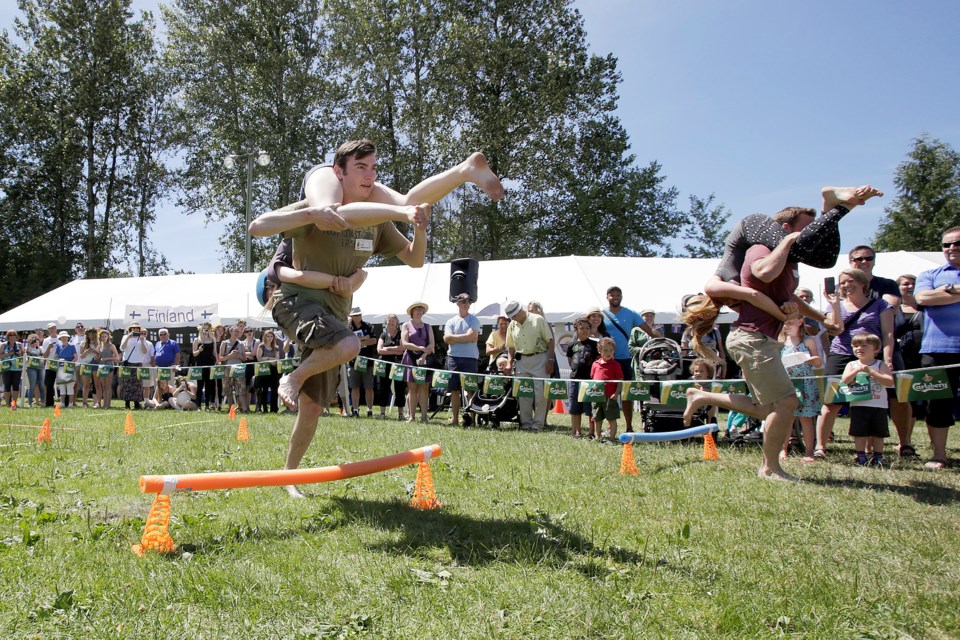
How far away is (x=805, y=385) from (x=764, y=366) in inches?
103

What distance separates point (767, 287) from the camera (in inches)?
201

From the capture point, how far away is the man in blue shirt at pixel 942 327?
20.4ft

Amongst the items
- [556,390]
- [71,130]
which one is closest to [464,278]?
[556,390]

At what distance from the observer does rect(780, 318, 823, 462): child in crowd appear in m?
7.21

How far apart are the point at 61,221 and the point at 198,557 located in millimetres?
42668

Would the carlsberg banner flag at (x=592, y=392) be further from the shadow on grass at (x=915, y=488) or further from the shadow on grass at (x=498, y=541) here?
the shadow on grass at (x=498, y=541)

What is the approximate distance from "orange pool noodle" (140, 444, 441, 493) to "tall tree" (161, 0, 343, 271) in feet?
102

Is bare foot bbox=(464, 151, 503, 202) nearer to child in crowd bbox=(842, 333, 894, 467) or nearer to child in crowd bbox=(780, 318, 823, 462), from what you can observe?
child in crowd bbox=(780, 318, 823, 462)

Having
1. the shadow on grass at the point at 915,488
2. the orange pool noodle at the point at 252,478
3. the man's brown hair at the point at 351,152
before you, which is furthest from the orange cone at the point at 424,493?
the shadow on grass at the point at 915,488

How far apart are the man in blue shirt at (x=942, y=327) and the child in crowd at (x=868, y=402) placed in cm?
41

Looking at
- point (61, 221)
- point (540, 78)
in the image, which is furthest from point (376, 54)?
point (61, 221)

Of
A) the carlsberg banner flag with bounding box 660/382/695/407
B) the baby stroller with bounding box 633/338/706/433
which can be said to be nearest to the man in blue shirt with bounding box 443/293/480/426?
the baby stroller with bounding box 633/338/706/433

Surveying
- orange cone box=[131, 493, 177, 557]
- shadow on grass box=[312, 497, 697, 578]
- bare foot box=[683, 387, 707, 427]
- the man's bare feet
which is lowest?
shadow on grass box=[312, 497, 697, 578]

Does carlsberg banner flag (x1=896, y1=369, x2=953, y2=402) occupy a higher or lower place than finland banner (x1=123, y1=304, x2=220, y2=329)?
lower
